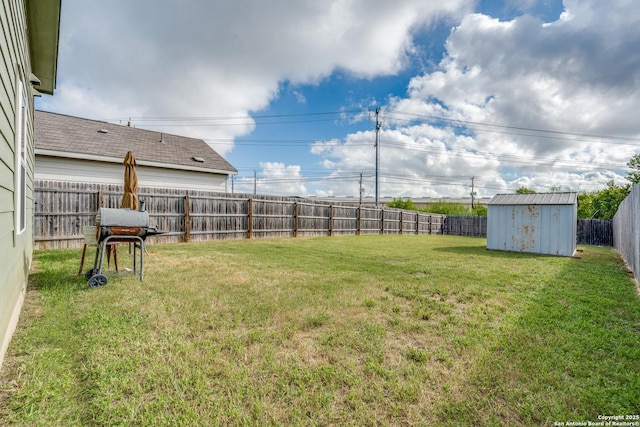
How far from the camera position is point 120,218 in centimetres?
402

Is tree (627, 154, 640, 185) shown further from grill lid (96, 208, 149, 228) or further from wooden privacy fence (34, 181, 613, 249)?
grill lid (96, 208, 149, 228)

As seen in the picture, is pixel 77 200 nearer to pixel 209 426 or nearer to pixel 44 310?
pixel 44 310

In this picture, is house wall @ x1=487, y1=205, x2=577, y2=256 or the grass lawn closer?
the grass lawn

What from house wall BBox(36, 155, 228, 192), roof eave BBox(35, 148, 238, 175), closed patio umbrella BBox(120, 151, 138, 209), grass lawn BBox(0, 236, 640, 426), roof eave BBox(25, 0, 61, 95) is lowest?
grass lawn BBox(0, 236, 640, 426)

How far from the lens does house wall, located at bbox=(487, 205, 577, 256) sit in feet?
30.4

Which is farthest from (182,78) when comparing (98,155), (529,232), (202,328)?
(529,232)

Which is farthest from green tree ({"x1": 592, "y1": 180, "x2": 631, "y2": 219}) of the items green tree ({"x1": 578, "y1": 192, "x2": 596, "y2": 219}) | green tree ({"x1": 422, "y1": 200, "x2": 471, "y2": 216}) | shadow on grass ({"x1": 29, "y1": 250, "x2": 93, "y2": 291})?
shadow on grass ({"x1": 29, "y1": 250, "x2": 93, "y2": 291})

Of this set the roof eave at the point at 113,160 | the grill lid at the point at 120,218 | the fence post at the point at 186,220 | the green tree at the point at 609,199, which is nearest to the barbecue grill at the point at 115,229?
the grill lid at the point at 120,218

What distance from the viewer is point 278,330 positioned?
2674mm

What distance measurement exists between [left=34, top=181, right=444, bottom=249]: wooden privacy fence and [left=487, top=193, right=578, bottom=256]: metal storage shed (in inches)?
307

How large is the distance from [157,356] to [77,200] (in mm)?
8352

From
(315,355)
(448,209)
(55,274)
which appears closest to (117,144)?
(55,274)

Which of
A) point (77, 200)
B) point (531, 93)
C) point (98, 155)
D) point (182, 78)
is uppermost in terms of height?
point (531, 93)

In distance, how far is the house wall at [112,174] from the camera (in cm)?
1055
